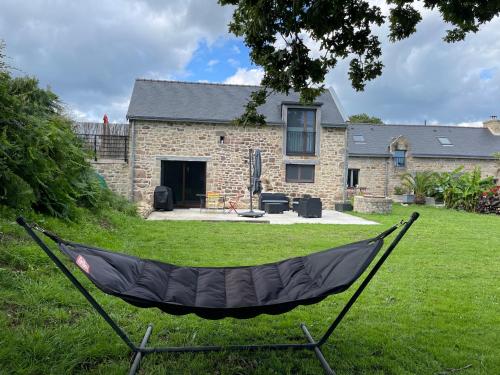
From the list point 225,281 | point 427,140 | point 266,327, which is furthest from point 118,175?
point 427,140

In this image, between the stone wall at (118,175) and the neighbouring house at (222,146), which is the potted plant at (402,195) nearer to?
the neighbouring house at (222,146)

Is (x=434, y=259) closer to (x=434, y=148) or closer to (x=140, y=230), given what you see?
(x=140, y=230)

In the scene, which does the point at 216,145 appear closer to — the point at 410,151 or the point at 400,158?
the point at 400,158

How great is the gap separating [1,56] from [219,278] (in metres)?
4.28

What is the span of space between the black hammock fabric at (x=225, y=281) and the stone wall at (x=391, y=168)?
23.5 m

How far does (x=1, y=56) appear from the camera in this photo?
17.5 feet

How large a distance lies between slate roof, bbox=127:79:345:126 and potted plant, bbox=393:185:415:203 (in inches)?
292

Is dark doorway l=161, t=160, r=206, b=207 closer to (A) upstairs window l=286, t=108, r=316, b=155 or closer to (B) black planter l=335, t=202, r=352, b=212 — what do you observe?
(A) upstairs window l=286, t=108, r=316, b=155

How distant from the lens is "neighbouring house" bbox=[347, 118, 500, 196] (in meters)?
26.2

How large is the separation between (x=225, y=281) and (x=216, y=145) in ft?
49.5

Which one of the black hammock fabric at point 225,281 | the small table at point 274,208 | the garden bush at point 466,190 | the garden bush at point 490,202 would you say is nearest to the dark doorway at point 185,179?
the small table at point 274,208

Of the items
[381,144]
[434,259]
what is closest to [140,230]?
[434,259]

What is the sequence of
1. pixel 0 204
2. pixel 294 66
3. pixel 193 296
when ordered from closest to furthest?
pixel 193 296 < pixel 294 66 < pixel 0 204

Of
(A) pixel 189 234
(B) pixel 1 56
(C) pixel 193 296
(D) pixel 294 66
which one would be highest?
(B) pixel 1 56
